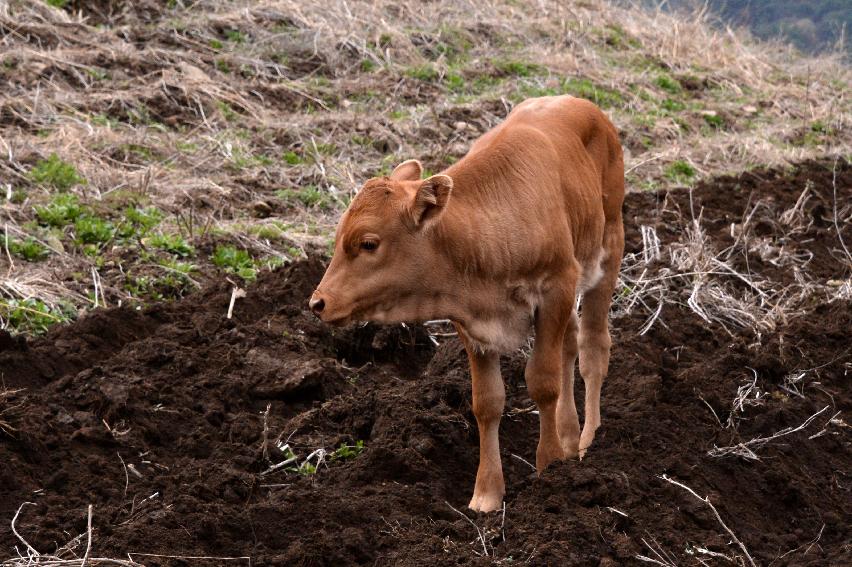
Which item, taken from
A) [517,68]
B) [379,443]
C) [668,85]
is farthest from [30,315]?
[668,85]

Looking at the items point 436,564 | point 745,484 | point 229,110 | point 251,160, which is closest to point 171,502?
point 436,564

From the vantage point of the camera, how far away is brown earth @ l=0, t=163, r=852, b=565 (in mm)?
5234

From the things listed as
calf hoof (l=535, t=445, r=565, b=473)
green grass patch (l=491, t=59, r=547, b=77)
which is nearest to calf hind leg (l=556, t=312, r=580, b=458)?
calf hoof (l=535, t=445, r=565, b=473)

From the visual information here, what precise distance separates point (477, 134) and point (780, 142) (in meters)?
4.22

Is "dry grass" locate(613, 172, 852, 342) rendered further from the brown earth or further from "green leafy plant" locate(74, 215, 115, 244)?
"green leafy plant" locate(74, 215, 115, 244)

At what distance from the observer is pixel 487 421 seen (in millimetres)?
5898

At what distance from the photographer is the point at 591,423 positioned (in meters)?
6.70

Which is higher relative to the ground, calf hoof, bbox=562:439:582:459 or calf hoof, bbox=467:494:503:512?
calf hoof, bbox=467:494:503:512

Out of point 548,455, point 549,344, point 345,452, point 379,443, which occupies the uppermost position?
point 549,344

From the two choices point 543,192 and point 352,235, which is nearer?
point 352,235

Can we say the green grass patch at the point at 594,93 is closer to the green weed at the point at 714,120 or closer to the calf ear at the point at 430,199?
the green weed at the point at 714,120

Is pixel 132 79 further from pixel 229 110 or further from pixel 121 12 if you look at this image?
pixel 121 12

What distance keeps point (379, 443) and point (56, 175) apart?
17.4 ft

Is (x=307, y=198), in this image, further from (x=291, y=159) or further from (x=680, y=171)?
(x=680, y=171)
